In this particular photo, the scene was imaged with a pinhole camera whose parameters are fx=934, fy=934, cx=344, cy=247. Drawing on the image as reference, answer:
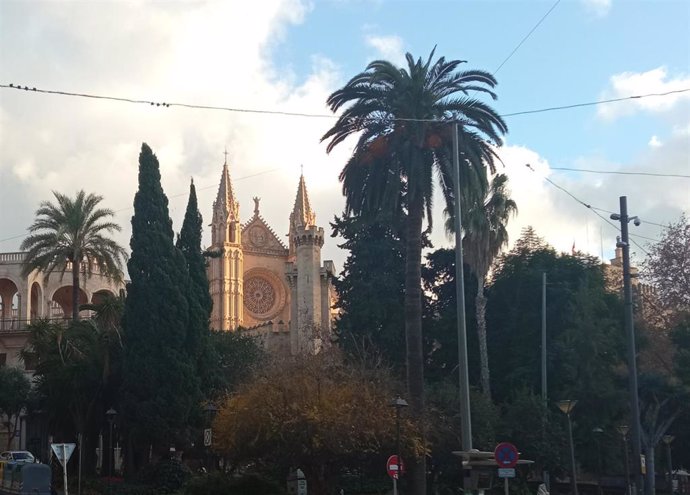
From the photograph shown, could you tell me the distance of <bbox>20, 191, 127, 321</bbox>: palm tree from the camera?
42.4 meters

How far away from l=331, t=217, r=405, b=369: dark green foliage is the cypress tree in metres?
8.60

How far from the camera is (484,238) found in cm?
4278

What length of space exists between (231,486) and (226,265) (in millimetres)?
68504

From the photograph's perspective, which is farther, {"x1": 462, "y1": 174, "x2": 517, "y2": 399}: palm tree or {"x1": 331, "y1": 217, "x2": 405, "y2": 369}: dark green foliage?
{"x1": 331, "y1": 217, "x2": 405, "y2": 369}: dark green foliage

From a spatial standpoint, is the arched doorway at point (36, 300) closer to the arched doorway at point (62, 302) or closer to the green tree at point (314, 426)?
the arched doorway at point (62, 302)

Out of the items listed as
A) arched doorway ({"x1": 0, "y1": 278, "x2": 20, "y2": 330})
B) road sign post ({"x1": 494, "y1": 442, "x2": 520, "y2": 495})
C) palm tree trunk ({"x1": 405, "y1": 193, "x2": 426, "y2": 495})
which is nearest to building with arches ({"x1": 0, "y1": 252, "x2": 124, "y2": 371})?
arched doorway ({"x1": 0, "y1": 278, "x2": 20, "y2": 330})

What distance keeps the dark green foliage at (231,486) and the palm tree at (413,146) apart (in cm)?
640

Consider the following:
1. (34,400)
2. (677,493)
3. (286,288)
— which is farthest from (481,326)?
(286,288)

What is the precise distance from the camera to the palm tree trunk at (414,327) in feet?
89.0

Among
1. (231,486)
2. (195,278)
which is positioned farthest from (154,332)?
(231,486)

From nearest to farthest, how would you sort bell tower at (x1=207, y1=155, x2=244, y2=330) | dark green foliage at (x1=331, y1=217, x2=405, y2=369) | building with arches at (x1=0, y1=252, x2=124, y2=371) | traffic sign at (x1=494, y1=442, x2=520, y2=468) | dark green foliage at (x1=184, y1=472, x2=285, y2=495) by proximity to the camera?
traffic sign at (x1=494, y1=442, x2=520, y2=468), dark green foliage at (x1=184, y1=472, x2=285, y2=495), dark green foliage at (x1=331, y1=217, x2=405, y2=369), building with arches at (x1=0, y1=252, x2=124, y2=371), bell tower at (x1=207, y1=155, x2=244, y2=330)

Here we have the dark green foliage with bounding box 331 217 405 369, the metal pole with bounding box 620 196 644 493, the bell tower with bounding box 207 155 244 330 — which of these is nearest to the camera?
the metal pole with bounding box 620 196 644 493

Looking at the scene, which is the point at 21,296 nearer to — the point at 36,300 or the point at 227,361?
the point at 36,300

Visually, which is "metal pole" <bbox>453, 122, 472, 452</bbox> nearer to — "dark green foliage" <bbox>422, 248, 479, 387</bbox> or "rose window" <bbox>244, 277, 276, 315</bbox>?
"dark green foliage" <bbox>422, 248, 479, 387</bbox>
